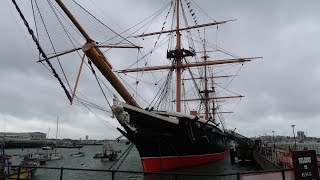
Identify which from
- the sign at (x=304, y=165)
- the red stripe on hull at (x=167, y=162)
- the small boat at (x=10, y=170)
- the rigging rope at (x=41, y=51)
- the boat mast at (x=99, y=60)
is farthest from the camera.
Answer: the red stripe on hull at (x=167, y=162)

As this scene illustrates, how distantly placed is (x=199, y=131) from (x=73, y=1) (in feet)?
45.5

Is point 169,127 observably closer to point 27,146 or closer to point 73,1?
point 73,1

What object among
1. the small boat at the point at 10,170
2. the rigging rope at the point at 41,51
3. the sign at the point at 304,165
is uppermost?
the rigging rope at the point at 41,51

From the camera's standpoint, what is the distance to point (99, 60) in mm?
18281

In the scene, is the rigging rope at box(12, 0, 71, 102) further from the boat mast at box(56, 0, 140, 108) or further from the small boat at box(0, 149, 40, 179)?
the small boat at box(0, 149, 40, 179)

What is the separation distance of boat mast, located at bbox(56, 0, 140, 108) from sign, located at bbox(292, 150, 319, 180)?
1245 cm

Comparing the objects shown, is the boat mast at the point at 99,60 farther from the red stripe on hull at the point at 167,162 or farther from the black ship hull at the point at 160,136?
the red stripe on hull at the point at 167,162

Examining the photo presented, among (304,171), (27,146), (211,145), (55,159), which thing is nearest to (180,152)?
(211,145)

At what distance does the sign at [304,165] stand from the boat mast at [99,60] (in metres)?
12.4

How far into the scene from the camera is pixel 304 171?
8.27m

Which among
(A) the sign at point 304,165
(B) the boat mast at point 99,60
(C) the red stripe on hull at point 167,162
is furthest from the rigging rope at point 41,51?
(A) the sign at point 304,165

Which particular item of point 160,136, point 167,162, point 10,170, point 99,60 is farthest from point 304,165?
point 10,170

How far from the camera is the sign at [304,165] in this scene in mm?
8156

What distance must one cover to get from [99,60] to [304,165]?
12831 millimetres
